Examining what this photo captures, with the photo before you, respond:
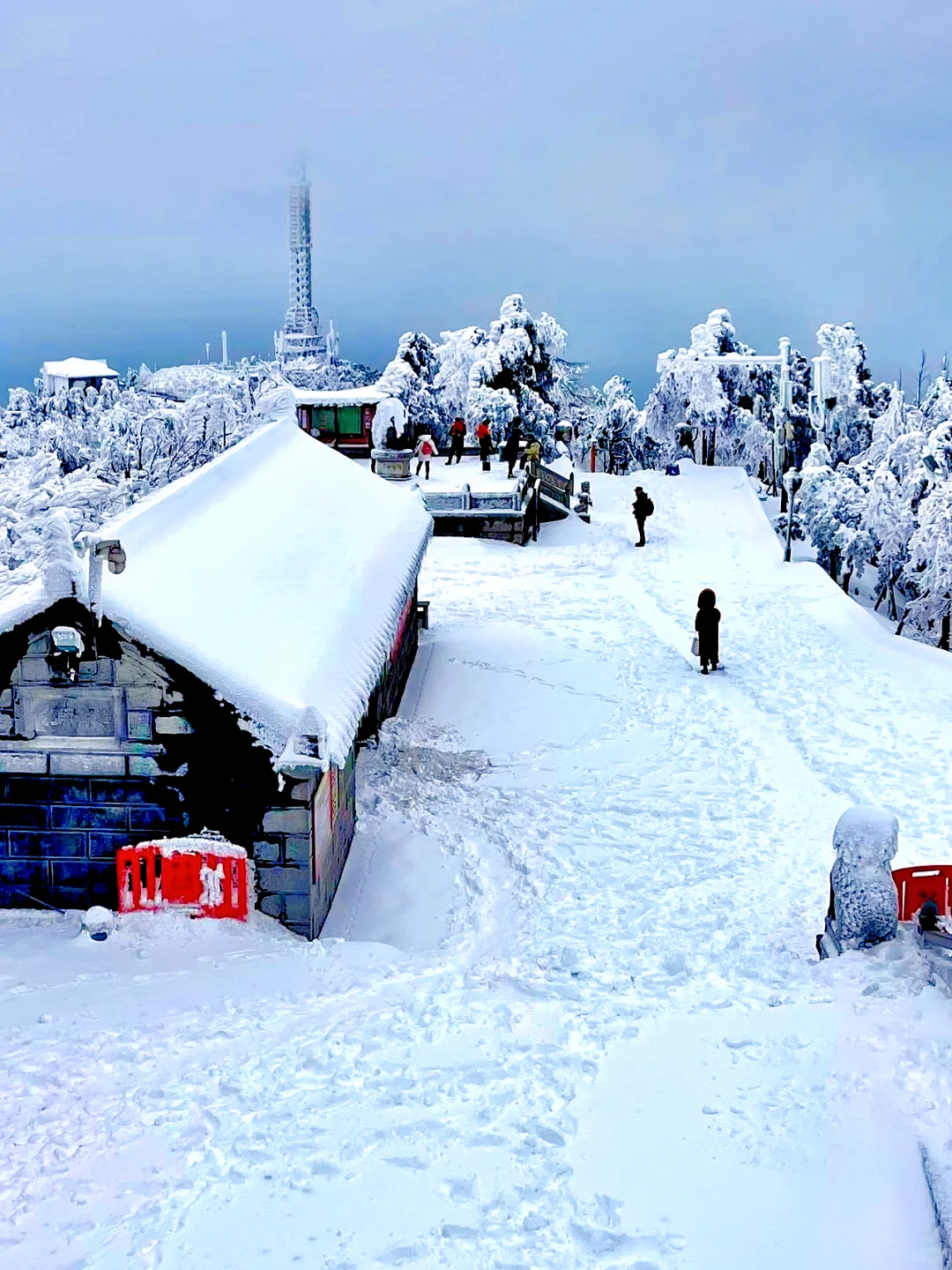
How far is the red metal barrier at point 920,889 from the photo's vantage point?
9602 mm

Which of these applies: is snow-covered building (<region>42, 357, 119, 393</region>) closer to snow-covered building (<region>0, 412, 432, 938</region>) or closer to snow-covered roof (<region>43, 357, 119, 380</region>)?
snow-covered roof (<region>43, 357, 119, 380</region>)

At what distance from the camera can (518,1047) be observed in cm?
795

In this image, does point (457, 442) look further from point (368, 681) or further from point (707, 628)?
point (368, 681)

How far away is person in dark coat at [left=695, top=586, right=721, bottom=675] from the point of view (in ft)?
61.3

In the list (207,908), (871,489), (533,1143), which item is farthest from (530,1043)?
(871,489)

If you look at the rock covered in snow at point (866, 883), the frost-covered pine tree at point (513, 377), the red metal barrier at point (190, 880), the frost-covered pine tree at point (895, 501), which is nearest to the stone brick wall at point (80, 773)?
the red metal barrier at point (190, 880)

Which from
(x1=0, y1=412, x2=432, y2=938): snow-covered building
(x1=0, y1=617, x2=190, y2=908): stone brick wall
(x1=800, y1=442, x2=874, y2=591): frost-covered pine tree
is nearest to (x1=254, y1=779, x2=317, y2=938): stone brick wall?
(x1=0, y1=412, x2=432, y2=938): snow-covered building

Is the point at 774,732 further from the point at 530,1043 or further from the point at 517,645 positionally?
the point at 530,1043

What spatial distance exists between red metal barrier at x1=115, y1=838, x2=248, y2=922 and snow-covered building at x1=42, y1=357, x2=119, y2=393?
87658 millimetres

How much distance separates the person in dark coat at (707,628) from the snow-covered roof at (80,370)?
88.1 m

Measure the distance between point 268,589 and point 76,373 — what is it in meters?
96.8

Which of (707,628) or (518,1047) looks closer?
(518,1047)

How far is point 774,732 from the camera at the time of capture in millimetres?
16234

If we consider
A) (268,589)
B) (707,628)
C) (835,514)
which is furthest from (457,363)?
(268,589)
